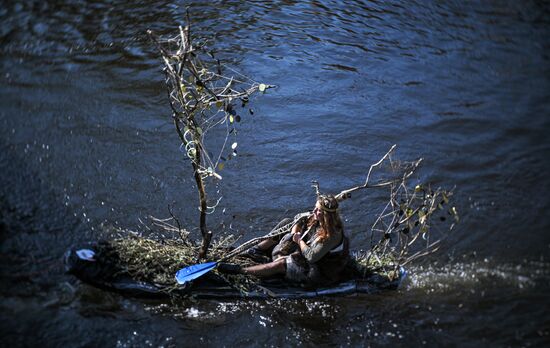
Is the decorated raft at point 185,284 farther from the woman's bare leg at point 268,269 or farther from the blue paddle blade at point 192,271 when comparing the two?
the blue paddle blade at point 192,271

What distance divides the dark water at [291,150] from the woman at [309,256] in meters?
0.67

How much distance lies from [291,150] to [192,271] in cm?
437

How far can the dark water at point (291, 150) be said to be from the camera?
8.59 m

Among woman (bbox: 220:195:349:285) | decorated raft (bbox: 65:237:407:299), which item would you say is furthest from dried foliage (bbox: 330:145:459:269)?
woman (bbox: 220:195:349:285)

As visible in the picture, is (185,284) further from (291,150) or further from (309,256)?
(291,150)

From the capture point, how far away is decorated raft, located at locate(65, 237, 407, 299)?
8.09m

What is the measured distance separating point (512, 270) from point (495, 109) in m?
4.69

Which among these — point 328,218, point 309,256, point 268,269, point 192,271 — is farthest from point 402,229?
point 192,271

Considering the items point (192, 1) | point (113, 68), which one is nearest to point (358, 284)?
point (113, 68)

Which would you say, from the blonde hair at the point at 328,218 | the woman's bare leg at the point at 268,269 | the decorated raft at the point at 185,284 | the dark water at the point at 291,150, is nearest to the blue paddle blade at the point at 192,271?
the decorated raft at the point at 185,284

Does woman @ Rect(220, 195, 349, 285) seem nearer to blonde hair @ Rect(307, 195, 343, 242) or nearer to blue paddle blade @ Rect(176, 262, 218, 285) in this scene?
blonde hair @ Rect(307, 195, 343, 242)

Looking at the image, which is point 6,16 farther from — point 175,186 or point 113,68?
point 175,186

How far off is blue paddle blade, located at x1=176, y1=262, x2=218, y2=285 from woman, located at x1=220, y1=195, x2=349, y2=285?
235 millimetres

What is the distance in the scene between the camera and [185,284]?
26.7 feet
